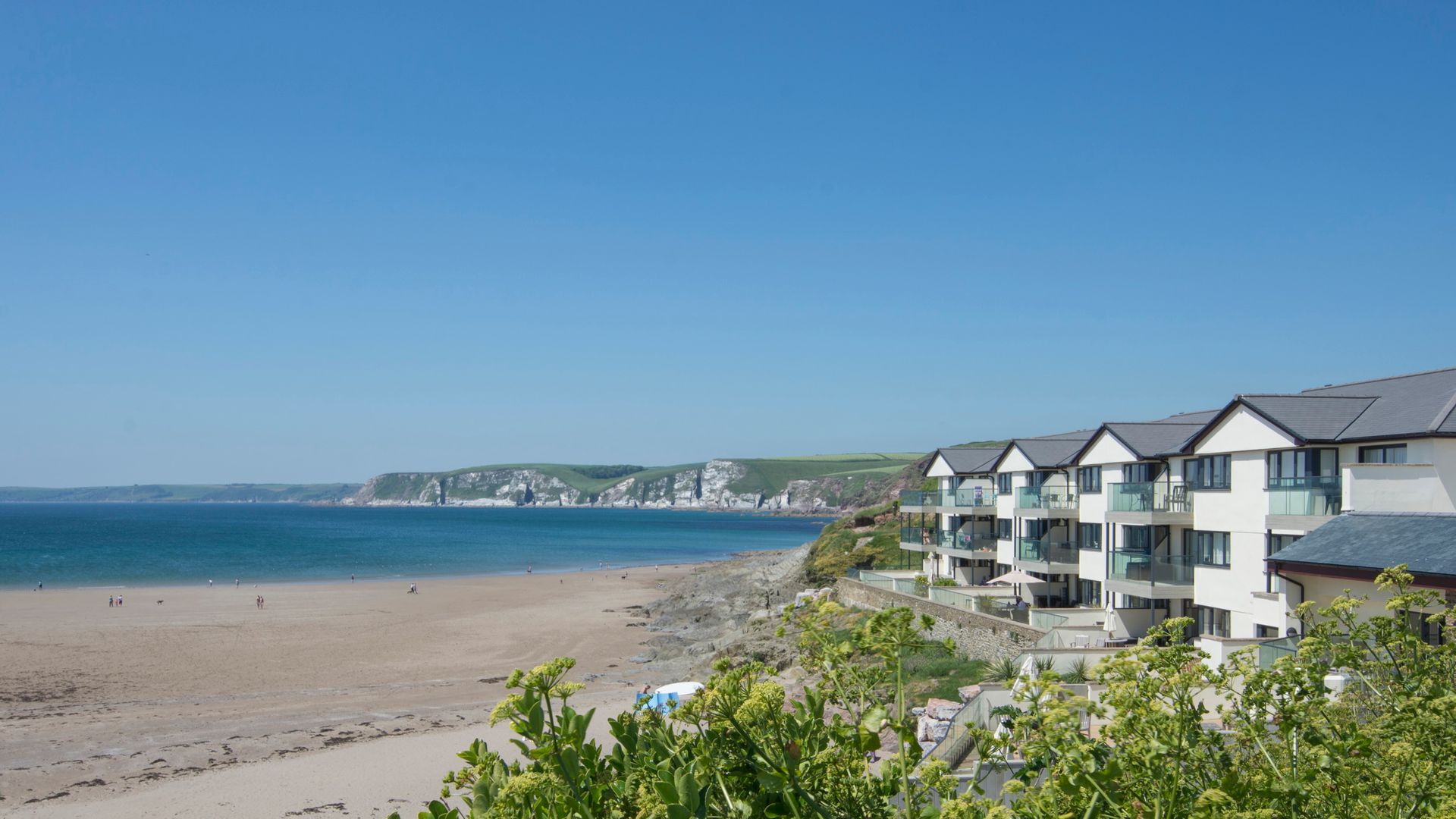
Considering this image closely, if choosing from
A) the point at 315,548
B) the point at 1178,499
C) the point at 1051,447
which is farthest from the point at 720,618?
the point at 315,548

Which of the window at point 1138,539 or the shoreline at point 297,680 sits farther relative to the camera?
the window at point 1138,539

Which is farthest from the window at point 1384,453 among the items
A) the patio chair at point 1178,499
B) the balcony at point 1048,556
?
the balcony at point 1048,556

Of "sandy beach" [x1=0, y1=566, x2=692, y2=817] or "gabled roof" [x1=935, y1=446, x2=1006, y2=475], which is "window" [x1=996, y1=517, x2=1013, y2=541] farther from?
"sandy beach" [x1=0, y1=566, x2=692, y2=817]

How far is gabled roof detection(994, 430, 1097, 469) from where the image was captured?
128ft

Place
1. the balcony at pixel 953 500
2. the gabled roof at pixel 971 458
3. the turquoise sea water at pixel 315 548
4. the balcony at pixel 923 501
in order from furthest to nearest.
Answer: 1. the turquoise sea water at pixel 315 548
2. the balcony at pixel 923 501
3. the gabled roof at pixel 971 458
4. the balcony at pixel 953 500

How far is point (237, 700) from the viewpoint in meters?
34.0

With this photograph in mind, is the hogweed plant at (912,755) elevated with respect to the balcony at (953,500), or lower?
elevated

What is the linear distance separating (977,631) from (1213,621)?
23.5 feet

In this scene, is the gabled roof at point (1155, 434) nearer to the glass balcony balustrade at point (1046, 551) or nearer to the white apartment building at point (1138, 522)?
the white apartment building at point (1138, 522)

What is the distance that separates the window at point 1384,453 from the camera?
21016mm

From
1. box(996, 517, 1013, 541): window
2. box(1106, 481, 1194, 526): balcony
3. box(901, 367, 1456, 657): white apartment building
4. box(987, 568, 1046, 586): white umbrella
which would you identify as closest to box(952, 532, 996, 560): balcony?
box(996, 517, 1013, 541): window

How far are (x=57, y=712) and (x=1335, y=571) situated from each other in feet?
123

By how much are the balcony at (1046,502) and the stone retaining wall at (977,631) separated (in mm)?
5810

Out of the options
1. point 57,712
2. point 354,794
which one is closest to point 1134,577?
point 354,794
